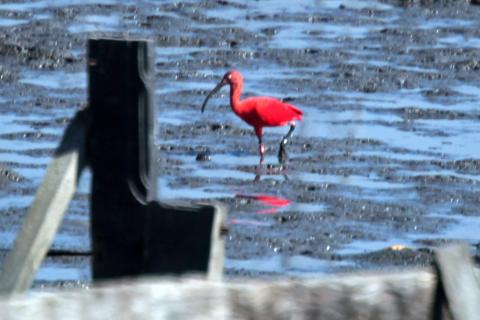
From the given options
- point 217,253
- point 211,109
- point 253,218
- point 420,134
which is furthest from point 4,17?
point 217,253

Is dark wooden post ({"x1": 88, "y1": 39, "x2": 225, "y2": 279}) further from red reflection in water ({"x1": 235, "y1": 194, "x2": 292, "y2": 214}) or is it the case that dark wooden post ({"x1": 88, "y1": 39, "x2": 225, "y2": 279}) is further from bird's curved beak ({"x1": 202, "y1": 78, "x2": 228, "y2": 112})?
bird's curved beak ({"x1": 202, "y1": 78, "x2": 228, "y2": 112})

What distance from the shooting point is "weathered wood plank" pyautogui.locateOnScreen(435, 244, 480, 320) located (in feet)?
10.3

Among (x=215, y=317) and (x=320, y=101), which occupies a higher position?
(x=215, y=317)

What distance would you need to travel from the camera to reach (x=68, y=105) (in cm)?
1305

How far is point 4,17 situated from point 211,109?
4.28 metres

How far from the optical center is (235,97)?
12.6 metres

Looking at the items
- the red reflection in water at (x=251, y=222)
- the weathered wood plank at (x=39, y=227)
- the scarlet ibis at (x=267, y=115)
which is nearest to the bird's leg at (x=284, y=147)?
the scarlet ibis at (x=267, y=115)

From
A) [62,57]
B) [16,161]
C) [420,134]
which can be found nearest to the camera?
[16,161]

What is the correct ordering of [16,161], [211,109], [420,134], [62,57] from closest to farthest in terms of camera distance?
1. [16,161]
2. [420,134]
3. [211,109]
4. [62,57]

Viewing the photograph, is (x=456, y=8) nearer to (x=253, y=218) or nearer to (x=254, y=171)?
(x=254, y=171)

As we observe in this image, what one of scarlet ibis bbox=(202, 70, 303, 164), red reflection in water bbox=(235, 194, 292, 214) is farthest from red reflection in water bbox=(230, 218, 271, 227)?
scarlet ibis bbox=(202, 70, 303, 164)

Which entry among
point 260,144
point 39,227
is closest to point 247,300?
point 39,227

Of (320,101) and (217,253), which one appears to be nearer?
(217,253)

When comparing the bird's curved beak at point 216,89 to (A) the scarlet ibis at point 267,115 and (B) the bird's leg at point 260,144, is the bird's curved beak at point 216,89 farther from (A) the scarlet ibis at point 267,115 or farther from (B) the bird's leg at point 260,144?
(B) the bird's leg at point 260,144
